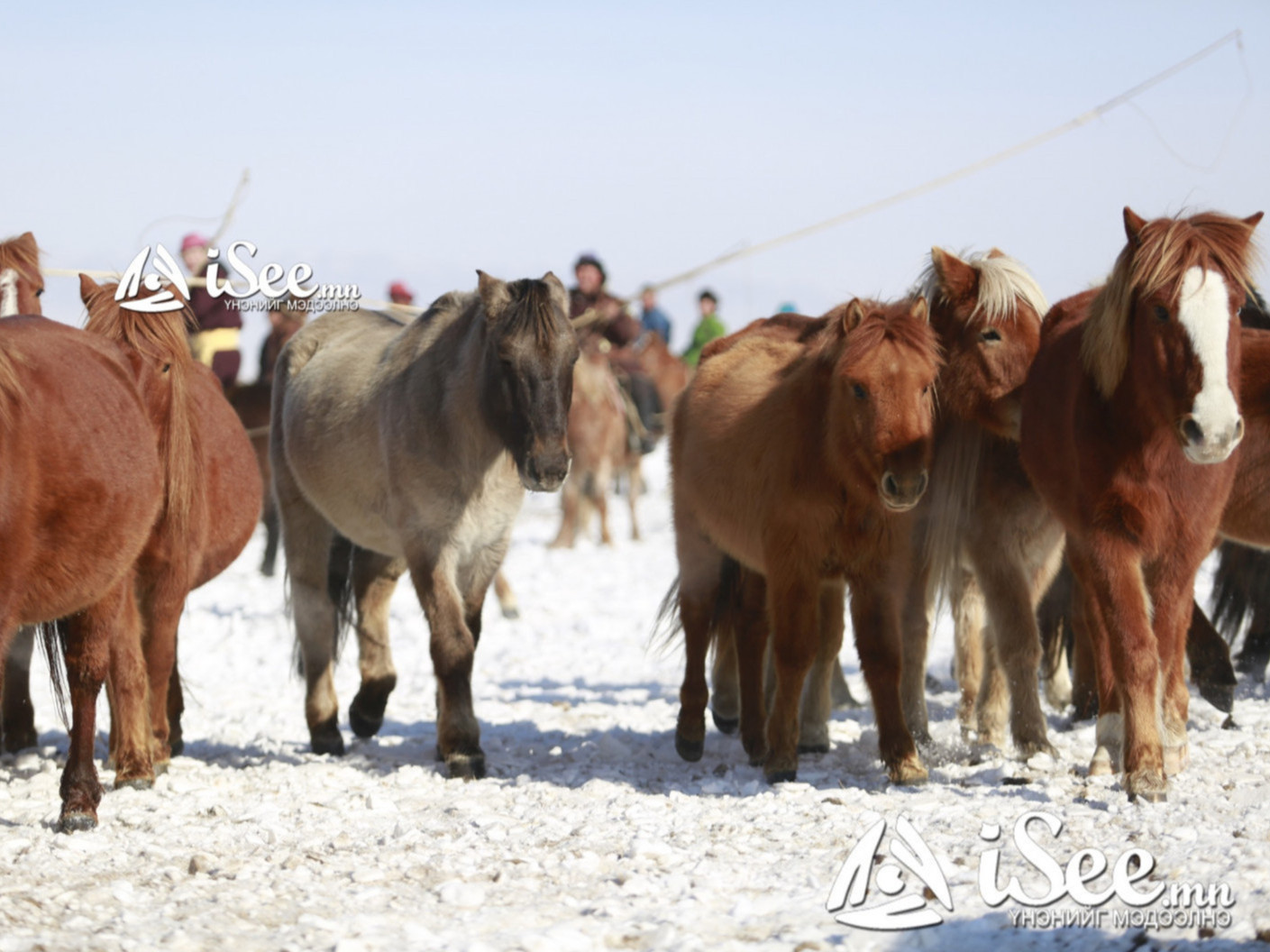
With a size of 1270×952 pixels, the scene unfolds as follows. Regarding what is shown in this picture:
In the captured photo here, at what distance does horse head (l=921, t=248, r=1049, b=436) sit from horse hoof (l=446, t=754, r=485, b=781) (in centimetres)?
251

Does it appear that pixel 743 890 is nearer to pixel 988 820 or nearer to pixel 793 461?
pixel 988 820

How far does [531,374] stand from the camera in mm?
6070

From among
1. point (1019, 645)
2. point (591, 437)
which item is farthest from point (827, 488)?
point (591, 437)

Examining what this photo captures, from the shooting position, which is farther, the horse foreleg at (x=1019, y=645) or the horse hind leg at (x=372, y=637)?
the horse hind leg at (x=372, y=637)

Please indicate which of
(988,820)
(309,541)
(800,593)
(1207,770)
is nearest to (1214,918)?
(988,820)

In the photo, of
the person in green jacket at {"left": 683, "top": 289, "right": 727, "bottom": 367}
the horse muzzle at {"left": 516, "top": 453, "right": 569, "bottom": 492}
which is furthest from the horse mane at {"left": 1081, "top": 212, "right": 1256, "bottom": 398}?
the person in green jacket at {"left": 683, "top": 289, "right": 727, "bottom": 367}

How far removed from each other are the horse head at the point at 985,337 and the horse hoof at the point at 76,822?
3.63 metres

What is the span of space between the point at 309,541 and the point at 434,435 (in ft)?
5.00

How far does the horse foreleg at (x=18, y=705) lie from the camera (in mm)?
6688

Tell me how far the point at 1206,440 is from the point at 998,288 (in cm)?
158

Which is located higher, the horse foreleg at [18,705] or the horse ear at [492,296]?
the horse ear at [492,296]

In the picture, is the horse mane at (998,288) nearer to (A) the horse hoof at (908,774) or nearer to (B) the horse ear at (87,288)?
(A) the horse hoof at (908,774)

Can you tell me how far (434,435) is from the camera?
256 inches

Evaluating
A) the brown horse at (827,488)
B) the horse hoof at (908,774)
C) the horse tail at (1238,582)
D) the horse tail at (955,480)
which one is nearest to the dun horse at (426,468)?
the brown horse at (827,488)
